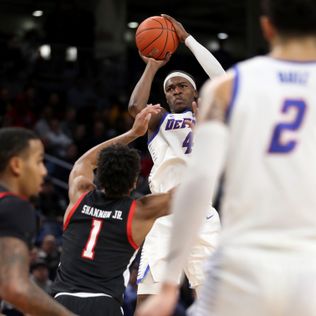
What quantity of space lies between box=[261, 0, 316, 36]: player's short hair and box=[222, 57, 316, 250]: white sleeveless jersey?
0.75 feet

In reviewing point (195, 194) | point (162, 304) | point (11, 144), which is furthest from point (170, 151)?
point (162, 304)

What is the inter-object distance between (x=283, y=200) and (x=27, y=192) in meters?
1.31

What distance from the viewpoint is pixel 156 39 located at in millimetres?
7156

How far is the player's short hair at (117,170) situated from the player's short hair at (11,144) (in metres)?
1.38

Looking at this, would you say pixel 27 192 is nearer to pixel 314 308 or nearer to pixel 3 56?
pixel 314 308

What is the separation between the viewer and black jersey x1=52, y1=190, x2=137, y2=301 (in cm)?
511

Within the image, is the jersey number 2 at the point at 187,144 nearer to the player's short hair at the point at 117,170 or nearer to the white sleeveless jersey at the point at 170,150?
the white sleeveless jersey at the point at 170,150

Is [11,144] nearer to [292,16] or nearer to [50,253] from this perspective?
[292,16]

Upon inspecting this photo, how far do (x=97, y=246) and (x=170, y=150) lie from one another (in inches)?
92.0

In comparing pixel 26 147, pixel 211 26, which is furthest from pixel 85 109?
pixel 26 147

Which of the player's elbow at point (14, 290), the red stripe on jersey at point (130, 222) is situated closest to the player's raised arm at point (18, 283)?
the player's elbow at point (14, 290)

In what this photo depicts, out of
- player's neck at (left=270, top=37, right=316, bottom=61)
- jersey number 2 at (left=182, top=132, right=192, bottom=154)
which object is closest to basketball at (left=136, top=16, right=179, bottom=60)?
jersey number 2 at (left=182, top=132, right=192, bottom=154)

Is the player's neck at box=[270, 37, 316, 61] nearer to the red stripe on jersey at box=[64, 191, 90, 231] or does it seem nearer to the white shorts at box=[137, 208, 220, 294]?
the red stripe on jersey at box=[64, 191, 90, 231]

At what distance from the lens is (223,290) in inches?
117
